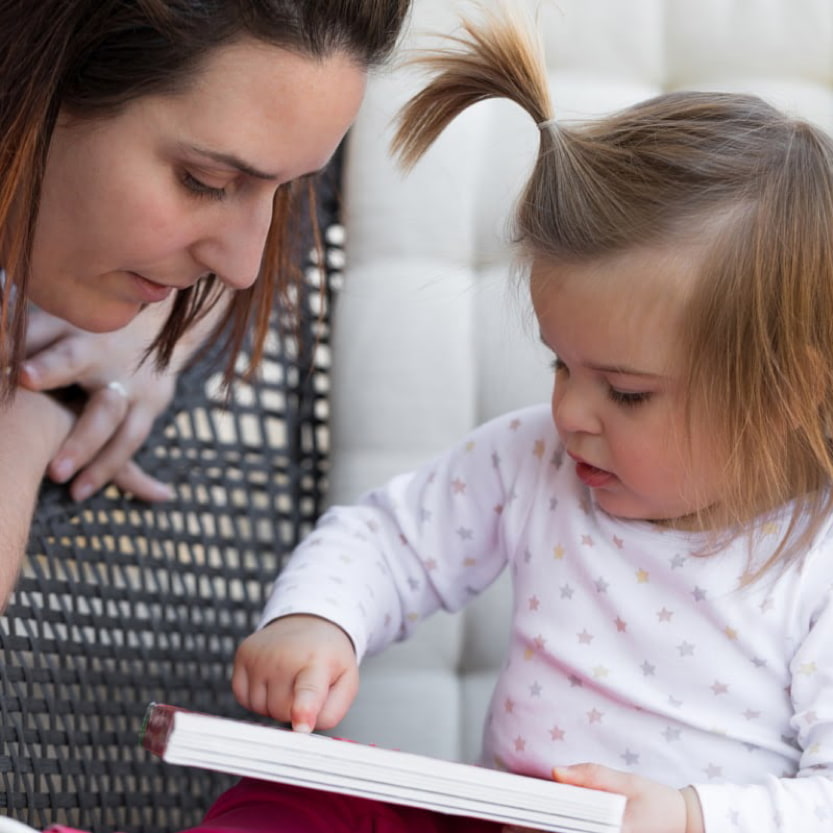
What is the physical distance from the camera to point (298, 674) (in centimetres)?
100

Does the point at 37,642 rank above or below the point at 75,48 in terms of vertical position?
below

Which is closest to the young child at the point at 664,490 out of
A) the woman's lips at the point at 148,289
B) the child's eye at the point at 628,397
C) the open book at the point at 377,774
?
the child's eye at the point at 628,397

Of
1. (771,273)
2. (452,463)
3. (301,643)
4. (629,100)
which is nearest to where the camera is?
(771,273)

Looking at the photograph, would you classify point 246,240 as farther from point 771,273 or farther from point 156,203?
point 771,273

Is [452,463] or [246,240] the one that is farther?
[452,463]

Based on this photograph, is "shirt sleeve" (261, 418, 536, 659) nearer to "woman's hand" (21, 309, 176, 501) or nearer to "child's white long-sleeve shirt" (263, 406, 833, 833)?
"child's white long-sleeve shirt" (263, 406, 833, 833)

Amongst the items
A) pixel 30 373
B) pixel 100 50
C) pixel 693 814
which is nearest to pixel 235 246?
pixel 100 50

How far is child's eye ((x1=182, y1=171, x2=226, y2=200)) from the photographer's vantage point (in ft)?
3.19

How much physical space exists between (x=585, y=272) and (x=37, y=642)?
0.52 metres

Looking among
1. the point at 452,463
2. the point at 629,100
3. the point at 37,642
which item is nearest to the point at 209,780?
the point at 37,642

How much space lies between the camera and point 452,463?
1171 millimetres

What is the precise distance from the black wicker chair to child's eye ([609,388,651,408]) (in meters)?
0.45

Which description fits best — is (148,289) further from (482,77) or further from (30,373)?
(482,77)

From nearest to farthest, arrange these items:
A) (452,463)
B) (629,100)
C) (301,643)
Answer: (301,643) < (452,463) < (629,100)
